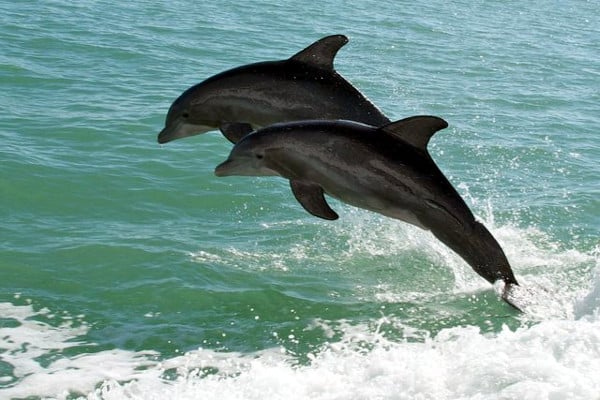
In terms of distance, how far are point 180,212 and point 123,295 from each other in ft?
9.29

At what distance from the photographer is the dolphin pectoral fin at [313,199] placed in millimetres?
7004

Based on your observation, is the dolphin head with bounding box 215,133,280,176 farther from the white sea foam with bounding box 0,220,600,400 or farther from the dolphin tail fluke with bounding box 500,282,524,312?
the white sea foam with bounding box 0,220,600,400

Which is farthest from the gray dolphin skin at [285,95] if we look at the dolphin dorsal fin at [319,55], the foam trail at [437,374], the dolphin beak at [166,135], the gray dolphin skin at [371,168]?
the foam trail at [437,374]

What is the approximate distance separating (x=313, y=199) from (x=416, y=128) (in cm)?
86

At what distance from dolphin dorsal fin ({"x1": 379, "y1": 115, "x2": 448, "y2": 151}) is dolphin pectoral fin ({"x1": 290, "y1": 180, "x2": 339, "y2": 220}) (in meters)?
0.64

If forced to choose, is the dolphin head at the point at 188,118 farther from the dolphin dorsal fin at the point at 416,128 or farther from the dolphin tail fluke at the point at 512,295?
the dolphin tail fluke at the point at 512,295

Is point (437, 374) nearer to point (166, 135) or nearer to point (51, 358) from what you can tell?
point (166, 135)

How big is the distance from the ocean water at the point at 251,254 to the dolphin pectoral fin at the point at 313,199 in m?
1.65

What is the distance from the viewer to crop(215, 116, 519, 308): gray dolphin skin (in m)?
6.84

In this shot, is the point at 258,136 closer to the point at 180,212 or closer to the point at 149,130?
the point at 180,212

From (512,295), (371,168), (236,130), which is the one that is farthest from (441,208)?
(236,130)

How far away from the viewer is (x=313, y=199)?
709 cm

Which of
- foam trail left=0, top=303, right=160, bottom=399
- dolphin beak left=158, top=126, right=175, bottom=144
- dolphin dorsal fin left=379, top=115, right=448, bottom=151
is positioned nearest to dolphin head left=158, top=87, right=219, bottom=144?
dolphin beak left=158, top=126, right=175, bottom=144

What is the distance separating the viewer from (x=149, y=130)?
17.0 m
